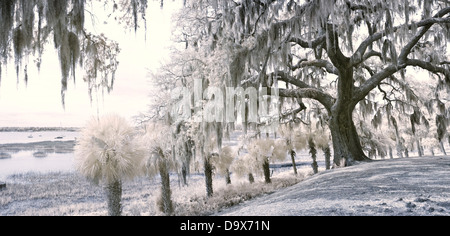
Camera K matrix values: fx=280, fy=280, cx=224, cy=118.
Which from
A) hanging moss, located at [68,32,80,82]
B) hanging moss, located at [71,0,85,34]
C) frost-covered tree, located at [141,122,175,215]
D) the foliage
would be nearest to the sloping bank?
hanging moss, located at [68,32,80,82]

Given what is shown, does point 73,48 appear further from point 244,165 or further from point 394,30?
point 244,165

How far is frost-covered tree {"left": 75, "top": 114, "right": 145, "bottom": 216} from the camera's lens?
30.1 feet

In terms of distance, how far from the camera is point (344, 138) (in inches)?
415

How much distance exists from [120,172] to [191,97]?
11.5 feet

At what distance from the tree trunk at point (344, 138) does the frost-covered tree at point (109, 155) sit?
727 centimetres

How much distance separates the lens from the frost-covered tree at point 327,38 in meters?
7.05

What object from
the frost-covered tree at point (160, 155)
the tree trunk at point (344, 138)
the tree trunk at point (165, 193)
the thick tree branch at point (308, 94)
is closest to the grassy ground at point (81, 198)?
the tree trunk at point (165, 193)

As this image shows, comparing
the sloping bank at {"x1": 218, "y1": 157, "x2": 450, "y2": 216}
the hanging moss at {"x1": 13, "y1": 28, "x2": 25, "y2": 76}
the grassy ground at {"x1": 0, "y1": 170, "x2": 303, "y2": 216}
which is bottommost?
the grassy ground at {"x1": 0, "y1": 170, "x2": 303, "y2": 216}

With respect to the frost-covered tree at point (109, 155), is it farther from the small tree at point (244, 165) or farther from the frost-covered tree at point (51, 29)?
the small tree at point (244, 165)

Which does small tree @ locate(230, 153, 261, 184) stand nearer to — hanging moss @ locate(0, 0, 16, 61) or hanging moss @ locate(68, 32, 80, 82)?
hanging moss @ locate(68, 32, 80, 82)
